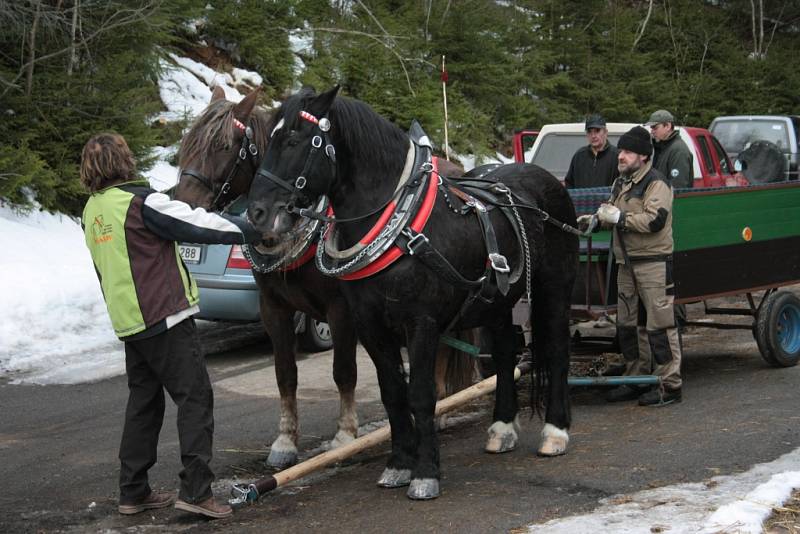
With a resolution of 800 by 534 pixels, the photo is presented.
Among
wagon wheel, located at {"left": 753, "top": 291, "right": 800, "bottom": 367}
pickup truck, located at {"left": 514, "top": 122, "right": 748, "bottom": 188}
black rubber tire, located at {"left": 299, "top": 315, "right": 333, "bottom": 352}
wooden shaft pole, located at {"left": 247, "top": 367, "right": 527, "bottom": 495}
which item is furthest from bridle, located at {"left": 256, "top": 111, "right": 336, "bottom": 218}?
pickup truck, located at {"left": 514, "top": 122, "right": 748, "bottom": 188}

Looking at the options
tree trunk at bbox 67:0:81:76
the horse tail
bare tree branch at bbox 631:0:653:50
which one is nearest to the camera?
the horse tail

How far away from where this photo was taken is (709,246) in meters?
7.30

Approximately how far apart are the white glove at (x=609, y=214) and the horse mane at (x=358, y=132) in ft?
7.08

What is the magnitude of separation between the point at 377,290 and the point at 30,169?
7886mm

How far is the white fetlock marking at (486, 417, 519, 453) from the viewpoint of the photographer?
5.99 meters

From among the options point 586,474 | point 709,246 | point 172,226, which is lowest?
point 586,474

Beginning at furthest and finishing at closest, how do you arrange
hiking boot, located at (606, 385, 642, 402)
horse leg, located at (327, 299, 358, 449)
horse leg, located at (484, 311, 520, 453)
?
hiking boot, located at (606, 385, 642, 402), horse leg, located at (484, 311, 520, 453), horse leg, located at (327, 299, 358, 449)

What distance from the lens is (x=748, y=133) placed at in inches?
786

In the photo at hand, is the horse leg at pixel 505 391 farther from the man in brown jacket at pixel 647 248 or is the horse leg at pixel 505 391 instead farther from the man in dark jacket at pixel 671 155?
the man in dark jacket at pixel 671 155

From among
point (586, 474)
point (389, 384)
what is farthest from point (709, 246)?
point (389, 384)

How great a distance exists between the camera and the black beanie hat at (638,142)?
6820mm

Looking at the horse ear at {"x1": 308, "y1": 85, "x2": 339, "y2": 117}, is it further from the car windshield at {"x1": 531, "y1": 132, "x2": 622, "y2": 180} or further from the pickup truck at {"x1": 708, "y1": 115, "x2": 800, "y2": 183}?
the pickup truck at {"x1": 708, "y1": 115, "x2": 800, "y2": 183}

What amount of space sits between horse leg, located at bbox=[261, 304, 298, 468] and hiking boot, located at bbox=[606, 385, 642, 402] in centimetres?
246

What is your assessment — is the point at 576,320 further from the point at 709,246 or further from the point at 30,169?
the point at 30,169
